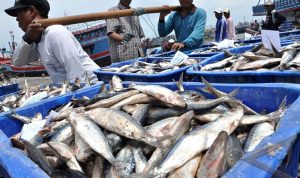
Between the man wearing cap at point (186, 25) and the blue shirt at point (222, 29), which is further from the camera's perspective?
the blue shirt at point (222, 29)

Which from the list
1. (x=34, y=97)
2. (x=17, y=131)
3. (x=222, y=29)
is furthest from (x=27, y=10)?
(x=222, y=29)

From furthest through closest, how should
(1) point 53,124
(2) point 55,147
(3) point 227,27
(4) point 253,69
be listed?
(3) point 227,27, (4) point 253,69, (1) point 53,124, (2) point 55,147

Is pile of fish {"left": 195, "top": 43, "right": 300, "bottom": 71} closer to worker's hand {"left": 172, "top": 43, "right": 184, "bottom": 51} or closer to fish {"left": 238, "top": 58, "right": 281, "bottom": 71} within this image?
fish {"left": 238, "top": 58, "right": 281, "bottom": 71}

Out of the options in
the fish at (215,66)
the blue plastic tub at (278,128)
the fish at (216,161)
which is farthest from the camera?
the fish at (215,66)

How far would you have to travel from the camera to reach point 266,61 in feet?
9.09

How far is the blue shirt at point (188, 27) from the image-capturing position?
471cm

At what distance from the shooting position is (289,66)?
96.0 inches

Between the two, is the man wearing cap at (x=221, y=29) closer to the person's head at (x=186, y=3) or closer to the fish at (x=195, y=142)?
the person's head at (x=186, y=3)

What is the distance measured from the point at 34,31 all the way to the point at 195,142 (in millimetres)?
2625

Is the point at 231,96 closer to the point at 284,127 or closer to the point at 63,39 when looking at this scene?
the point at 284,127

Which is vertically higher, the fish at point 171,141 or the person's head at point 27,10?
the person's head at point 27,10

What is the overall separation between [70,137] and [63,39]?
1649mm

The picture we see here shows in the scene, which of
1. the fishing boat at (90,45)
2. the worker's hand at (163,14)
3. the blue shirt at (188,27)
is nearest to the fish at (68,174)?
the blue shirt at (188,27)

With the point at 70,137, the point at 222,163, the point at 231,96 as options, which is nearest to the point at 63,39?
the point at 70,137
